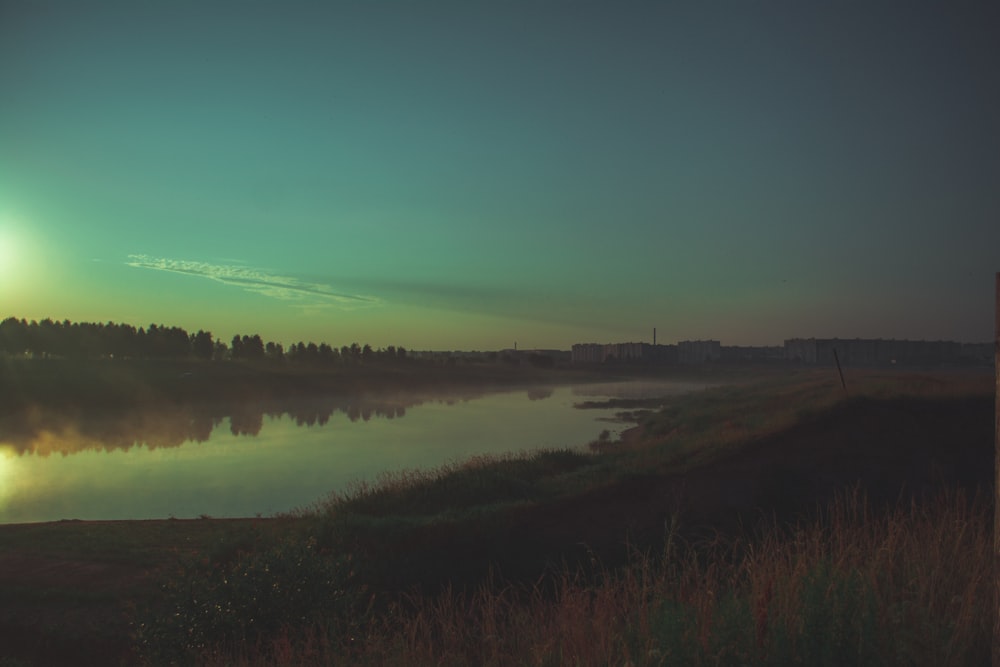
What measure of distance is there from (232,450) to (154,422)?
59.4ft

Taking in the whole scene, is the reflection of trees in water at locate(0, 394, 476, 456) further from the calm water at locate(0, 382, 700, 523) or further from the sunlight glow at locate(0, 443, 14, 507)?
the sunlight glow at locate(0, 443, 14, 507)

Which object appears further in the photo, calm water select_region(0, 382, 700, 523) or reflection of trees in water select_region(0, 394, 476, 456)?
reflection of trees in water select_region(0, 394, 476, 456)

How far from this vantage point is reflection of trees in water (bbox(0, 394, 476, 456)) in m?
42.7

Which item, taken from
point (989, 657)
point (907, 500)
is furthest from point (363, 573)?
point (907, 500)

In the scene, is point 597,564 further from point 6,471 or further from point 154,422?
point 154,422

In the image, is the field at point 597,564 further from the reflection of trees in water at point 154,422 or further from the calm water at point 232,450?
the reflection of trees in water at point 154,422

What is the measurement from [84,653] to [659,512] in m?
10.4

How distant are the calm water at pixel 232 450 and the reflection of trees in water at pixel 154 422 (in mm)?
110

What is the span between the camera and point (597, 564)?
11.2 metres

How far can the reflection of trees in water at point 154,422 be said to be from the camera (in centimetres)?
4266

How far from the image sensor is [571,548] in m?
12.1

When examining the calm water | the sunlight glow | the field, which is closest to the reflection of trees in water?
the calm water

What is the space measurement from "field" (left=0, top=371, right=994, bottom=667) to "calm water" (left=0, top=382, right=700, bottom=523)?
11.1 meters

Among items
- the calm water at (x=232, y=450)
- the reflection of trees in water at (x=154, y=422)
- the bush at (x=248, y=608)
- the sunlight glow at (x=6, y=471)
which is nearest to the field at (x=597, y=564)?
the bush at (x=248, y=608)
